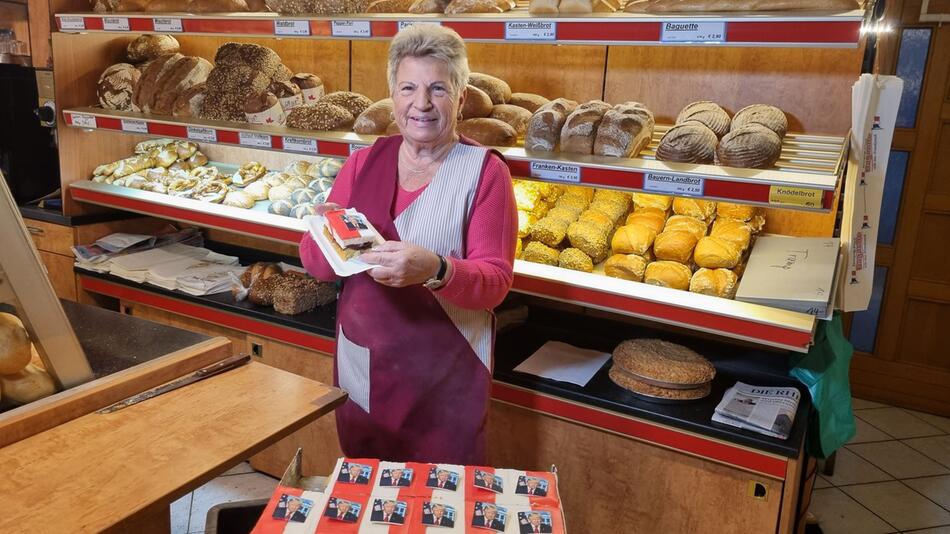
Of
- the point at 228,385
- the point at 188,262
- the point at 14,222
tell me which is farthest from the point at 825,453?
the point at 188,262

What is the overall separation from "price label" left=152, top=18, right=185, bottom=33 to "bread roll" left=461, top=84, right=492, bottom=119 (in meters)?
1.30

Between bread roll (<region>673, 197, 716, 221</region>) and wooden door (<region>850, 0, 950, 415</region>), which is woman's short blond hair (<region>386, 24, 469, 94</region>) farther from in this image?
wooden door (<region>850, 0, 950, 415</region>)

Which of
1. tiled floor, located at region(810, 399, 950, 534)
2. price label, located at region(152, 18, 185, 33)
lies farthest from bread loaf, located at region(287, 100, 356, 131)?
tiled floor, located at region(810, 399, 950, 534)

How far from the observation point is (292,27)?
2.67 meters

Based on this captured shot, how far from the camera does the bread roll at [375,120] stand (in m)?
2.66

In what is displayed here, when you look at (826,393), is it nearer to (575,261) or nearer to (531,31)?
(575,261)

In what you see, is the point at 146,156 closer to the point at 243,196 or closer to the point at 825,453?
the point at 243,196

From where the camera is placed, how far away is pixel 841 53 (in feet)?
7.82

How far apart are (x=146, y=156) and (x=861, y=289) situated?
3358 mm

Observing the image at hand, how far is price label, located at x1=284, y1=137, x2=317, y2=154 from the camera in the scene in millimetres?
2650

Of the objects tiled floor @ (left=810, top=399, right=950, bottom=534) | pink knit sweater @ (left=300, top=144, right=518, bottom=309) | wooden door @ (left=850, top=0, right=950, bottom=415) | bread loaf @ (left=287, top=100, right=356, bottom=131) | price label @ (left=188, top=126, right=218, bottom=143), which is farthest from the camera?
wooden door @ (left=850, top=0, right=950, bottom=415)

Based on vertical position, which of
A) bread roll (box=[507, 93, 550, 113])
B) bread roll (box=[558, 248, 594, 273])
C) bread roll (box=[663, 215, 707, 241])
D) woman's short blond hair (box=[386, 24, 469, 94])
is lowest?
bread roll (box=[558, 248, 594, 273])

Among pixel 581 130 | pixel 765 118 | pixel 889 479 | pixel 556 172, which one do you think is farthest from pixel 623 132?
pixel 889 479

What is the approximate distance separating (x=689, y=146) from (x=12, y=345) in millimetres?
1742
